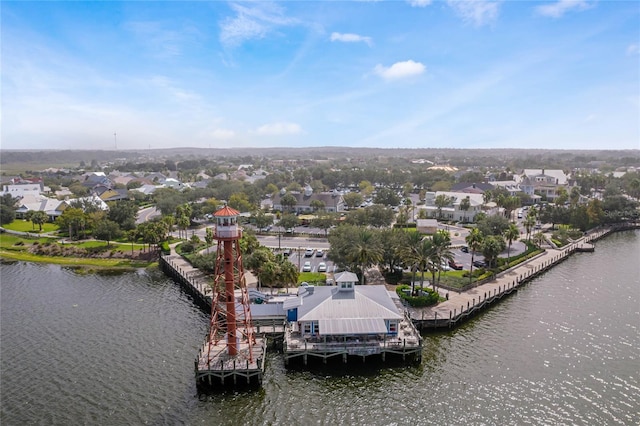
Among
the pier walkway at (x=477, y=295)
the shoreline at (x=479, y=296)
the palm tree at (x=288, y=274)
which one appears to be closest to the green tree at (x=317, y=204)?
the shoreline at (x=479, y=296)

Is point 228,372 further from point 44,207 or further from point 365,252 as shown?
point 44,207

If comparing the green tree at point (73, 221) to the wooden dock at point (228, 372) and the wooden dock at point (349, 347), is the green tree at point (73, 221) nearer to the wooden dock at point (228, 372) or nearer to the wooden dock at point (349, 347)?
the wooden dock at point (228, 372)

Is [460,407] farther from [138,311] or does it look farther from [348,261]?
[138,311]

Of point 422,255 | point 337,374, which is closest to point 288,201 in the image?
point 422,255

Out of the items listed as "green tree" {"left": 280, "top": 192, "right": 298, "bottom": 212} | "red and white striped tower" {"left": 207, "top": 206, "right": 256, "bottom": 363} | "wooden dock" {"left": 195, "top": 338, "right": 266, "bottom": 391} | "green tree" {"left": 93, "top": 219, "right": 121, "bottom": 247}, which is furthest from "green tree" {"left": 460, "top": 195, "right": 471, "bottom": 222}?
Result: "wooden dock" {"left": 195, "top": 338, "right": 266, "bottom": 391}

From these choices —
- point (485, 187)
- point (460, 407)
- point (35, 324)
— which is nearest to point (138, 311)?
point (35, 324)

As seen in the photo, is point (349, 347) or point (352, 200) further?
point (352, 200)

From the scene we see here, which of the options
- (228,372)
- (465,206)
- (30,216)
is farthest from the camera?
(30,216)

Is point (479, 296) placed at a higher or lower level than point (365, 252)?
lower
